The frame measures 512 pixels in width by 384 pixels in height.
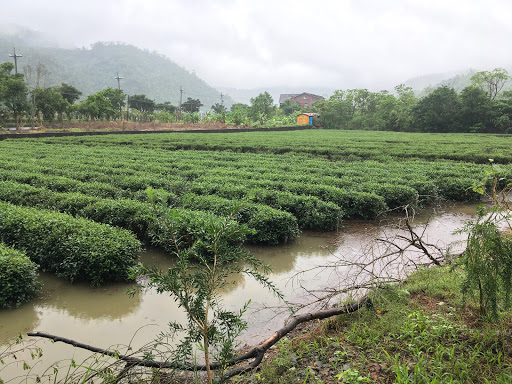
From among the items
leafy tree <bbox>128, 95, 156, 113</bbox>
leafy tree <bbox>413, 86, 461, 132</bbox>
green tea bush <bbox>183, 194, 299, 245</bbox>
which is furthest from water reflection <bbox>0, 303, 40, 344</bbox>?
leafy tree <bbox>128, 95, 156, 113</bbox>

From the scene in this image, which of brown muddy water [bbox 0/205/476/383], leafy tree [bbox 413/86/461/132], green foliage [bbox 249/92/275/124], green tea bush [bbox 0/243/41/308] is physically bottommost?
brown muddy water [bbox 0/205/476/383]

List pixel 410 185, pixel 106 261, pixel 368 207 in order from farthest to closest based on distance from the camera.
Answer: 1. pixel 410 185
2. pixel 368 207
3. pixel 106 261

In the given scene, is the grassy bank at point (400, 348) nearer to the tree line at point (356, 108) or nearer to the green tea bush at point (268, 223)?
the green tea bush at point (268, 223)

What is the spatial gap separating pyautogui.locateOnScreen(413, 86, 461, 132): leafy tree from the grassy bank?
144 feet

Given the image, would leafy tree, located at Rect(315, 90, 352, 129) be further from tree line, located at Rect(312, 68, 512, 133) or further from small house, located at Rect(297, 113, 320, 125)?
small house, located at Rect(297, 113, 320, 125)

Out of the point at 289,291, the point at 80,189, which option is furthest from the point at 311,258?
the point at 80,189

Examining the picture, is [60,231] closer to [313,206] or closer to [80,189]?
[80,189]

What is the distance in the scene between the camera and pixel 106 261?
16.8ft

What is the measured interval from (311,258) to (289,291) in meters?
1.47

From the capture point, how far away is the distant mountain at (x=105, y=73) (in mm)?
106188

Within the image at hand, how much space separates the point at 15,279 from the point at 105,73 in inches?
6460

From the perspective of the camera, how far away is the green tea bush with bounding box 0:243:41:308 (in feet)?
14.7

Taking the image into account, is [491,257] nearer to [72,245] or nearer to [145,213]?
[72,245]

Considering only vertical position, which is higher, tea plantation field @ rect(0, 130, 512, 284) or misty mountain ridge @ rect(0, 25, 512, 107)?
misty mountain ridge @ rect(0, 25, 512, 107)
